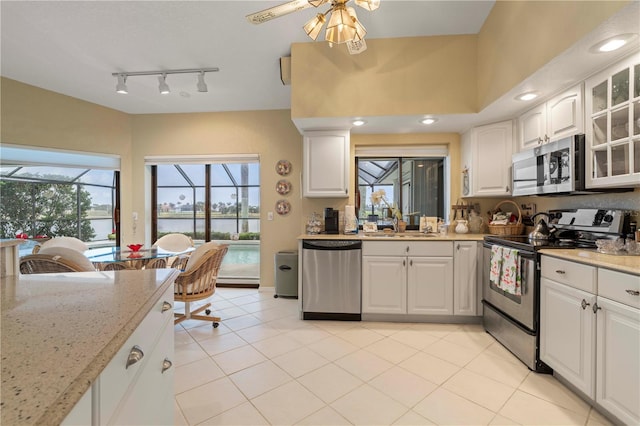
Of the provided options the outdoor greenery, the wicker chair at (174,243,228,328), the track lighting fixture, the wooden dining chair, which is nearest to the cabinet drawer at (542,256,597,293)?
the wicker chair at (174,243,228,328)

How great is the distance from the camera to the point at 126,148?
426 cm

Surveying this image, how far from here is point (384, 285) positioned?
2904 millimetres

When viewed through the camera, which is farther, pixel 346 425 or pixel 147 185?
pixel 147 185

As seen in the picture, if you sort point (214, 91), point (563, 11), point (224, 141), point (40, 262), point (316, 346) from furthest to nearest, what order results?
point (224, 141) < point (214, 91) < point (316, 346) < point (40, 262) < point (563, 11)

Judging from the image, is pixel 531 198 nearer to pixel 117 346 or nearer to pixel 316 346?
pixel 316 346

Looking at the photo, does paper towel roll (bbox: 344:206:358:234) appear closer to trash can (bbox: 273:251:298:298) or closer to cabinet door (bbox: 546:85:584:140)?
trash can (bbox: 273:251:298:298)

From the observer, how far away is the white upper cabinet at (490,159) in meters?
2.92

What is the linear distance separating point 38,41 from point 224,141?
2104 mm

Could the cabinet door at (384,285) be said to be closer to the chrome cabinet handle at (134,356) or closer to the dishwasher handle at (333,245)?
the dishwasher handle at (333,245)

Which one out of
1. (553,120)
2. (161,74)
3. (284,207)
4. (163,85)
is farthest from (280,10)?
(284,207)

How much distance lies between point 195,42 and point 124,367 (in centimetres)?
295

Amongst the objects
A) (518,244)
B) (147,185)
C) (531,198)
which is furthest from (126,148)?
(531,198)

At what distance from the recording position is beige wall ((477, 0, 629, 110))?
1622 millimetres

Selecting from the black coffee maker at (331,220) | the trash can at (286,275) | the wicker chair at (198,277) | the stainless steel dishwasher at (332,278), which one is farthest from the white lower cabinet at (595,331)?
the wicker chair at (198,277)
